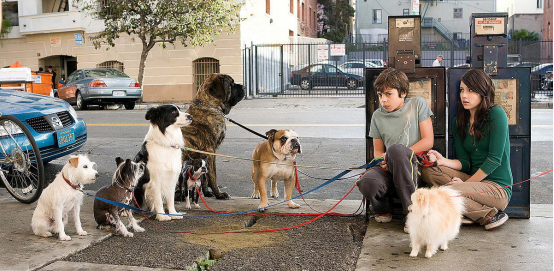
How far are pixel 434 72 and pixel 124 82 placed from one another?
656 inches

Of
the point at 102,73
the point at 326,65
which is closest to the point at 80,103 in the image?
the point at 102,73

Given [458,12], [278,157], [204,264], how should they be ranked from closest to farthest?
1. [204,264]
2. [278,157]
3. [458,12]

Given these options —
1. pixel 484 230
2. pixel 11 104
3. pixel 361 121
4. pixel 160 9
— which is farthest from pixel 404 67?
pixel 160 9

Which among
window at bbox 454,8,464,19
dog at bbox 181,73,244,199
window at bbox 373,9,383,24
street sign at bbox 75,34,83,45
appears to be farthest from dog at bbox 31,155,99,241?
window at bbox 454,8,464,19

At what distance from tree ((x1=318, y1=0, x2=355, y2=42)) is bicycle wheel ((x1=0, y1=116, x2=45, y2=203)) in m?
44.6

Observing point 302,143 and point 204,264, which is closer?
point 204,264

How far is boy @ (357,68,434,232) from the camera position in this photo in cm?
439

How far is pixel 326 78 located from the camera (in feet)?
86.3

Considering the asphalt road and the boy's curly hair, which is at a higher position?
the boy's curly hair

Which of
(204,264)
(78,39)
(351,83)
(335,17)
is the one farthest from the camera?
(335,17)

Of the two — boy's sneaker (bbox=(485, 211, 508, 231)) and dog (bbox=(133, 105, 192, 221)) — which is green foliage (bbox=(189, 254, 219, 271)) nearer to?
dog (bbox=(133, 105, 192, 221))

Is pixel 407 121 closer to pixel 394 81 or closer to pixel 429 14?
pixel 394 81

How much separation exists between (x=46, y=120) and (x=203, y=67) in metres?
19.4

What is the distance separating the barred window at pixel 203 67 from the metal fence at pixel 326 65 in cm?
162
